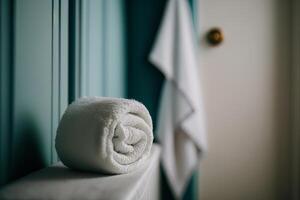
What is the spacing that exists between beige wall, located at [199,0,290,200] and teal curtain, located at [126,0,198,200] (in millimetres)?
231

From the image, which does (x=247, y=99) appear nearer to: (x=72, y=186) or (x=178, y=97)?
(x=178, y=97)

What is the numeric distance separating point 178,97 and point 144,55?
286mm

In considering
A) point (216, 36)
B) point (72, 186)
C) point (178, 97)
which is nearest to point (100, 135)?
point (72, 186)

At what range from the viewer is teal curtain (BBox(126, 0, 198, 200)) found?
151cm

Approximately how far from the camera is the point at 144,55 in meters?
1.52

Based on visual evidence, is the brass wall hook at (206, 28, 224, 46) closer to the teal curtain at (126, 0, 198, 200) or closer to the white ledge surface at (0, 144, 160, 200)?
the teal curtain at (126, 0, 198, 200)

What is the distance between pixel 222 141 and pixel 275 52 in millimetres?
573

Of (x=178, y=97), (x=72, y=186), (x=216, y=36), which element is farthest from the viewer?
(x=216, y=36)

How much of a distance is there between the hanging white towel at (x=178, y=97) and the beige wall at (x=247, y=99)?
20 cm

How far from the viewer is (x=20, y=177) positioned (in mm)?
555

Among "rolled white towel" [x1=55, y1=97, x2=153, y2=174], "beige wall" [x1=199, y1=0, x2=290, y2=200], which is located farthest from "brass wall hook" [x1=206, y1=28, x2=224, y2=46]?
"rolled white towel" [x1=55, y1=97, x2=153, y2=174]

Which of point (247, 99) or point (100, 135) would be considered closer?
point (100, 135)

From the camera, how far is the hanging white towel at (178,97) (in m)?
1.45

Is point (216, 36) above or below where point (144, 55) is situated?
above
